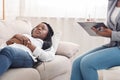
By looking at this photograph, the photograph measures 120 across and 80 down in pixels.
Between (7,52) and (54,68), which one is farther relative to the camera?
(54,68)

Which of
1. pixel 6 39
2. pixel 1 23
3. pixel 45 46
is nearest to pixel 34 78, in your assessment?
pixel 45 46

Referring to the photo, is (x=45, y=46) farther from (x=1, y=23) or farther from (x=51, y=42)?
(x=1, y=23)

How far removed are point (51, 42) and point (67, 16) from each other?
37.3 inches

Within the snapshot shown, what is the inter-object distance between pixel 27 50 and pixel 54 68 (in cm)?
28

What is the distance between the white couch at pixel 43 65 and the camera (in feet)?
5.58

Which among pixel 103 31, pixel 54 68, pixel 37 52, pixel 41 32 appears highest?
pixel 103 31

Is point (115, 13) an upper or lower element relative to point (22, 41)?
upper

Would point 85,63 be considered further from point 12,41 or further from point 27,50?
point 12,41

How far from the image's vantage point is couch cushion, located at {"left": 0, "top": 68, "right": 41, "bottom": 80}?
1620 millimetres

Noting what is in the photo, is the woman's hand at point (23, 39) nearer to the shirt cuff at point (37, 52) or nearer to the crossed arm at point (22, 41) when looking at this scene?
the crossed arm at point (22, 41)

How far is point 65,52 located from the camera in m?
2.39

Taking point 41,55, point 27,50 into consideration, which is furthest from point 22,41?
point 41,55

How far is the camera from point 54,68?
2020 millimetres

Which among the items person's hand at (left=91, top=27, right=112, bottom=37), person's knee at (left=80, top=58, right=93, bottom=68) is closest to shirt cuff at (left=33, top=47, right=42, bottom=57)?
person's knee at (left=80, top=58, right=93, bottom=68)
